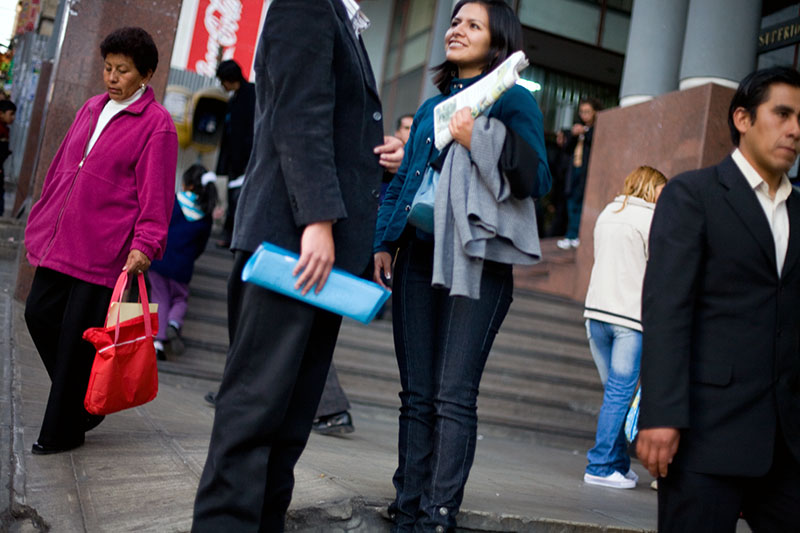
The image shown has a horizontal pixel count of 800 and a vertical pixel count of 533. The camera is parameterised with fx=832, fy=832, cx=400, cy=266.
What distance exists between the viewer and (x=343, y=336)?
8.04 meters

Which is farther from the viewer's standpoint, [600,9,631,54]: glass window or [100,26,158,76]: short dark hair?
[600,9,631,54]: glass window

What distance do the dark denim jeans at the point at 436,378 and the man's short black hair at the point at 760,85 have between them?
3.11 feet

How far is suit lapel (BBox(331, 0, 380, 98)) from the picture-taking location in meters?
2.45

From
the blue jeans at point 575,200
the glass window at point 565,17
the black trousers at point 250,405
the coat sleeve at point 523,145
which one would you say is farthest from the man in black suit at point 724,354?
the glass window at point 565,17

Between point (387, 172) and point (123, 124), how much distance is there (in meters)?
1.43

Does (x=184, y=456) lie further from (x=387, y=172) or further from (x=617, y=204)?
(x=617, y=204)

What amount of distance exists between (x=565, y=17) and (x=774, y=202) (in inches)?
532

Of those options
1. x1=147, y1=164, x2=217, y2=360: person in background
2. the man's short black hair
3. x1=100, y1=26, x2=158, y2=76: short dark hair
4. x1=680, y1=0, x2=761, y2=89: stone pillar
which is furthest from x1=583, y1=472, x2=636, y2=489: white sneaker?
x1=680, y1=0, x2=761, y2=89: stone pillar

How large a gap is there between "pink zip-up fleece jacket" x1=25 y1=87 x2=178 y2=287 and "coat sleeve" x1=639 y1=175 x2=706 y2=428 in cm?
215

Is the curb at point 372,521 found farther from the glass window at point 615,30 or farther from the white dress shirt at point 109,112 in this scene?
the glass window at point 615,30

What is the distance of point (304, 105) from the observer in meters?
2.27

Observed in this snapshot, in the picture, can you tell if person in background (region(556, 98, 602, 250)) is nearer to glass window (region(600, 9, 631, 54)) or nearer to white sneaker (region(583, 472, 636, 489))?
glass window (region(600, 9, 631, 54))

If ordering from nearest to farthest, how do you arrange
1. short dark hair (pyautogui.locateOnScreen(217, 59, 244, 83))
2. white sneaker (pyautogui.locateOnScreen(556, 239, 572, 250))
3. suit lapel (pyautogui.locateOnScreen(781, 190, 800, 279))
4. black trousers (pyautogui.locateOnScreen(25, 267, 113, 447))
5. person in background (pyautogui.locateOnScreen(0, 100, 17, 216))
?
suit lapel (pyautogui.locateOnScreen(781, 190, 800, 279)), black trousers (pyautogui.locateOnScreen(25, 267, 113, 447)), short dark hair (pyautogui.locateOnScreen(217, 59, 244, 83)), white sneaker (pyautogui.locateOnScreen(556, 239, 572, 250)), person in background (pyautogui.locateOnScreen(0, 100, 17, 216))

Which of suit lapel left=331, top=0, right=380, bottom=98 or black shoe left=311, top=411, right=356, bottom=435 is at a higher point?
suit lapel left=331, top=0, right=380, bottom=98
